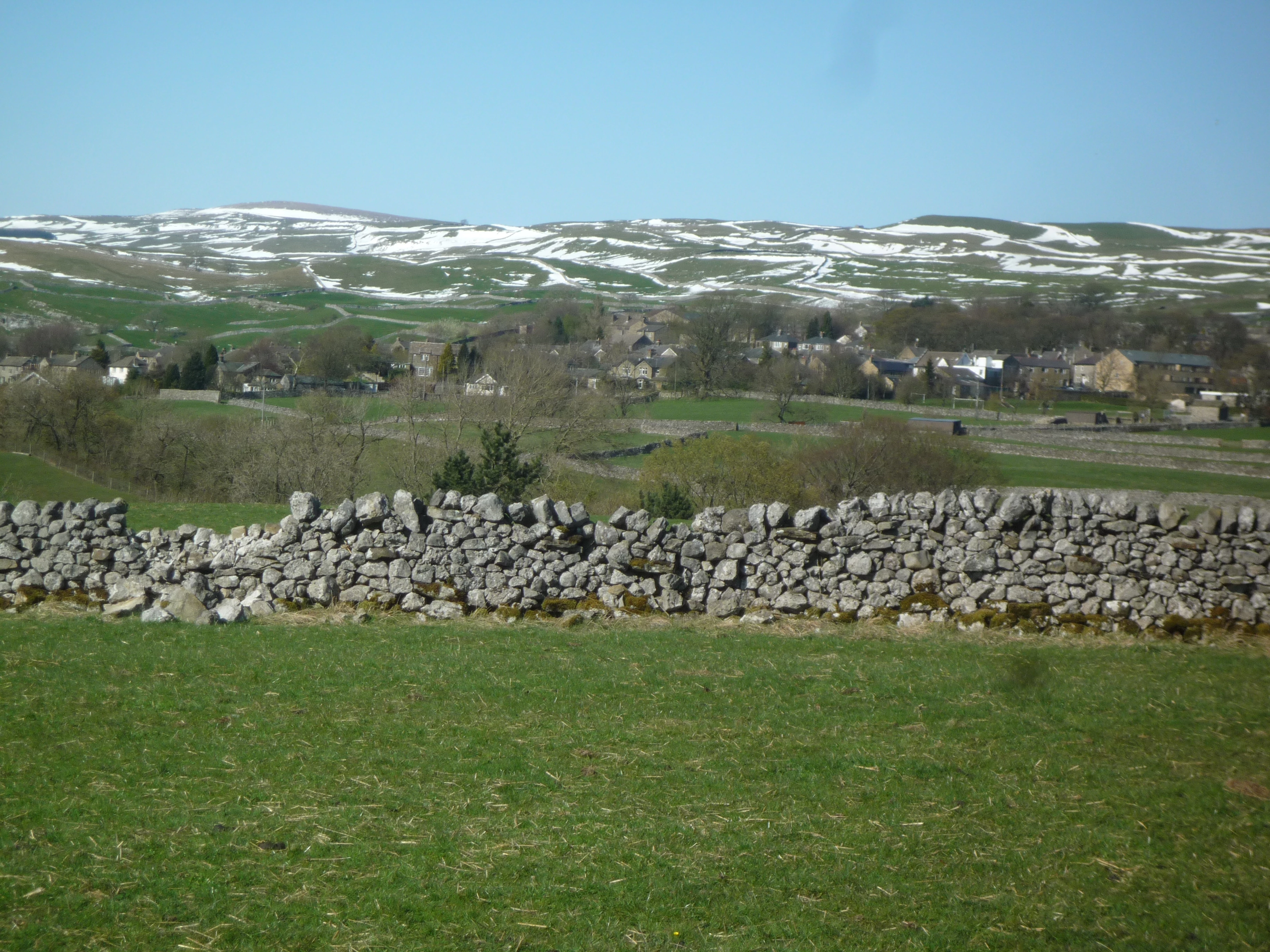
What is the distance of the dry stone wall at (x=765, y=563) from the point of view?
42.1 ft

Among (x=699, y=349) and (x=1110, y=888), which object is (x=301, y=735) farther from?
(x=699, y=349)

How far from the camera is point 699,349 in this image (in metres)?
94.1

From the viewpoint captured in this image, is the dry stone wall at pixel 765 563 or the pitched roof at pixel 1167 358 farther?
the pitched roof at pixel 1167 358

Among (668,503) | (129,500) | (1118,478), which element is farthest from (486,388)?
(1118,478)

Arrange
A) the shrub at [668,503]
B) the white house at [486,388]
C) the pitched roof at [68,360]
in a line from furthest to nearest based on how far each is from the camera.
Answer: the pitched roof at [68,360] < the white house at [486,388] < the shrub at [668,503]

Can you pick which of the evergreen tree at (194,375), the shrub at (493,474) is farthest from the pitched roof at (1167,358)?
the evergreen tree at (194,375)

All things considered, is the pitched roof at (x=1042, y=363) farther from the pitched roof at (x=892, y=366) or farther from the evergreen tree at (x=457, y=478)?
the evergreen tree at (x=457, y=478)

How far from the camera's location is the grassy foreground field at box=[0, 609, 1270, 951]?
5098 mm

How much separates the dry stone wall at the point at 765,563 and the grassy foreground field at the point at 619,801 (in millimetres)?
2495

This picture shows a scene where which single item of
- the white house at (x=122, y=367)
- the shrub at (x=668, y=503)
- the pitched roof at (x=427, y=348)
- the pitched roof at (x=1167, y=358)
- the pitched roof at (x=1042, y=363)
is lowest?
the white house at (x=122, y=367)

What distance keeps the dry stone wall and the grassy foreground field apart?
2495 millimetres

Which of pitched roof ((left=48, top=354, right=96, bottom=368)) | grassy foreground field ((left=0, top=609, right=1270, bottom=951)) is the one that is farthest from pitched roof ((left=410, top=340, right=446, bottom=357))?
grassy foreground field ((left=0, top=609, right=1270, bottom=951))

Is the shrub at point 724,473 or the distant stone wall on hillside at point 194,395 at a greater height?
the shrub at point 724,473

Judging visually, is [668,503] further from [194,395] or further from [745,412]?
[194,395]
